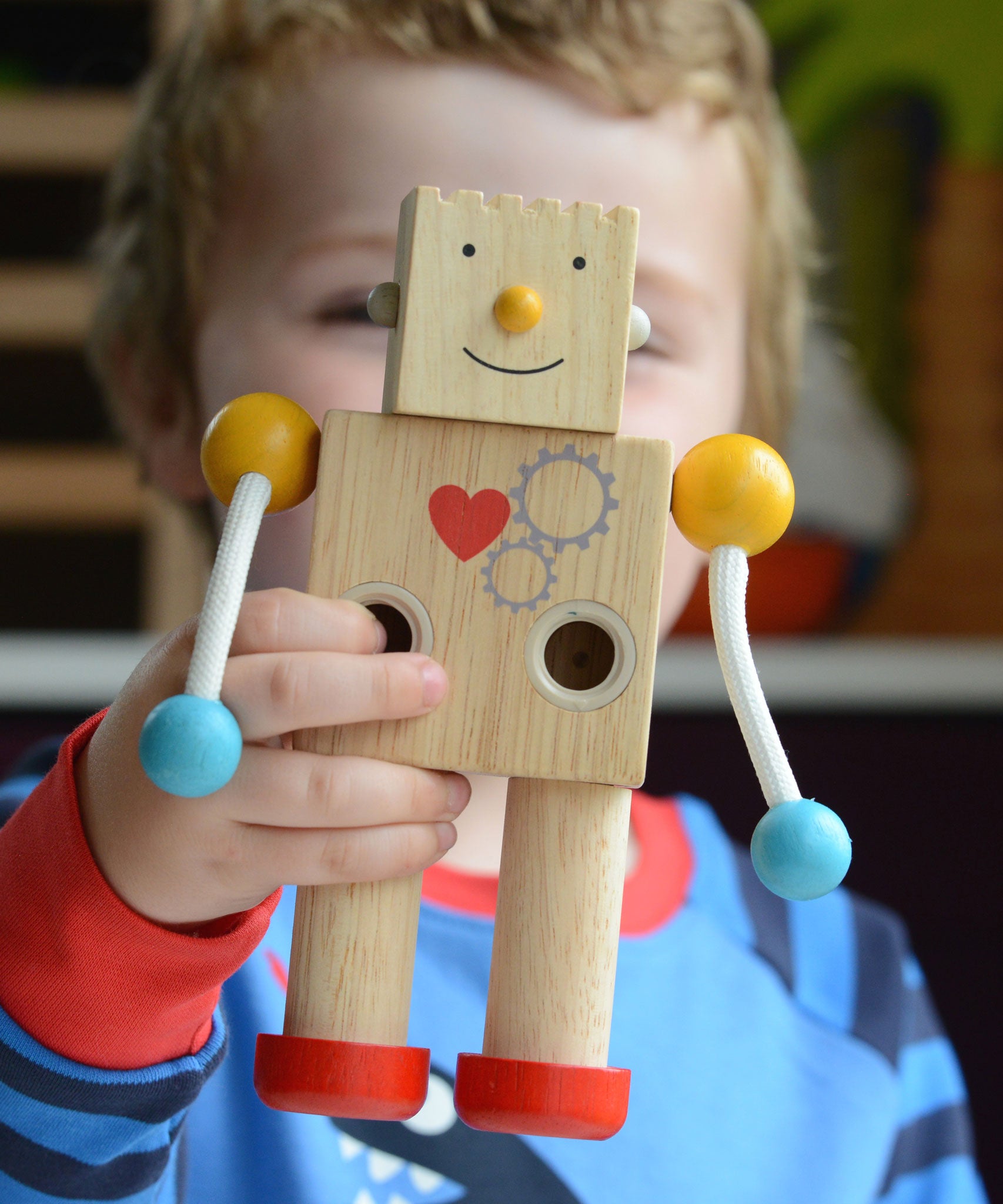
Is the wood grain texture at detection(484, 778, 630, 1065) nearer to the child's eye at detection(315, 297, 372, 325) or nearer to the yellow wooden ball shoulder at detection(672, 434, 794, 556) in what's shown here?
the yellow wooden ball shoulder at detection(672, 434, 794, 556)

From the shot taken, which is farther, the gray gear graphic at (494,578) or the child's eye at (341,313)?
the child's eye at (341,313)

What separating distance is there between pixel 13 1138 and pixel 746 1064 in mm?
408

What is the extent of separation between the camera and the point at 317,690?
1.02 feet

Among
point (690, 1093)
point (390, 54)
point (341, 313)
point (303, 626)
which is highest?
point (390, 54)

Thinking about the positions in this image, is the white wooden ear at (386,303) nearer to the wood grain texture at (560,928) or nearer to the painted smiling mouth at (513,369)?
the painted smiling mouth at (513,369)

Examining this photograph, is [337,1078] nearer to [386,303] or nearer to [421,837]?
[421,837]

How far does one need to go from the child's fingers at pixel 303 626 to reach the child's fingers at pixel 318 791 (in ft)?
0.09

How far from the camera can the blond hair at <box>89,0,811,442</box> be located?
2.06ft

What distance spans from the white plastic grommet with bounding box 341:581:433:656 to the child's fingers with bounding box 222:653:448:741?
0.5 inches

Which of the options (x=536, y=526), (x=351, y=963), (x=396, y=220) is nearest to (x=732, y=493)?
(x=536, y=526)

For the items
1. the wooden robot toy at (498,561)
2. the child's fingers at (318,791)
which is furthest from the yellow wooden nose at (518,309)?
the child's fingers at (318,791)

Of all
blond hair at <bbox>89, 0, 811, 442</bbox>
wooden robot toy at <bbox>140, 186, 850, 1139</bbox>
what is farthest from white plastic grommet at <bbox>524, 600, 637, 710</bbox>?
blond hair at <bbox>89, 0, 811, 442</bbox>

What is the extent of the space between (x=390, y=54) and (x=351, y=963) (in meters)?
0.47

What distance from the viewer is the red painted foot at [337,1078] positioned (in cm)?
32
